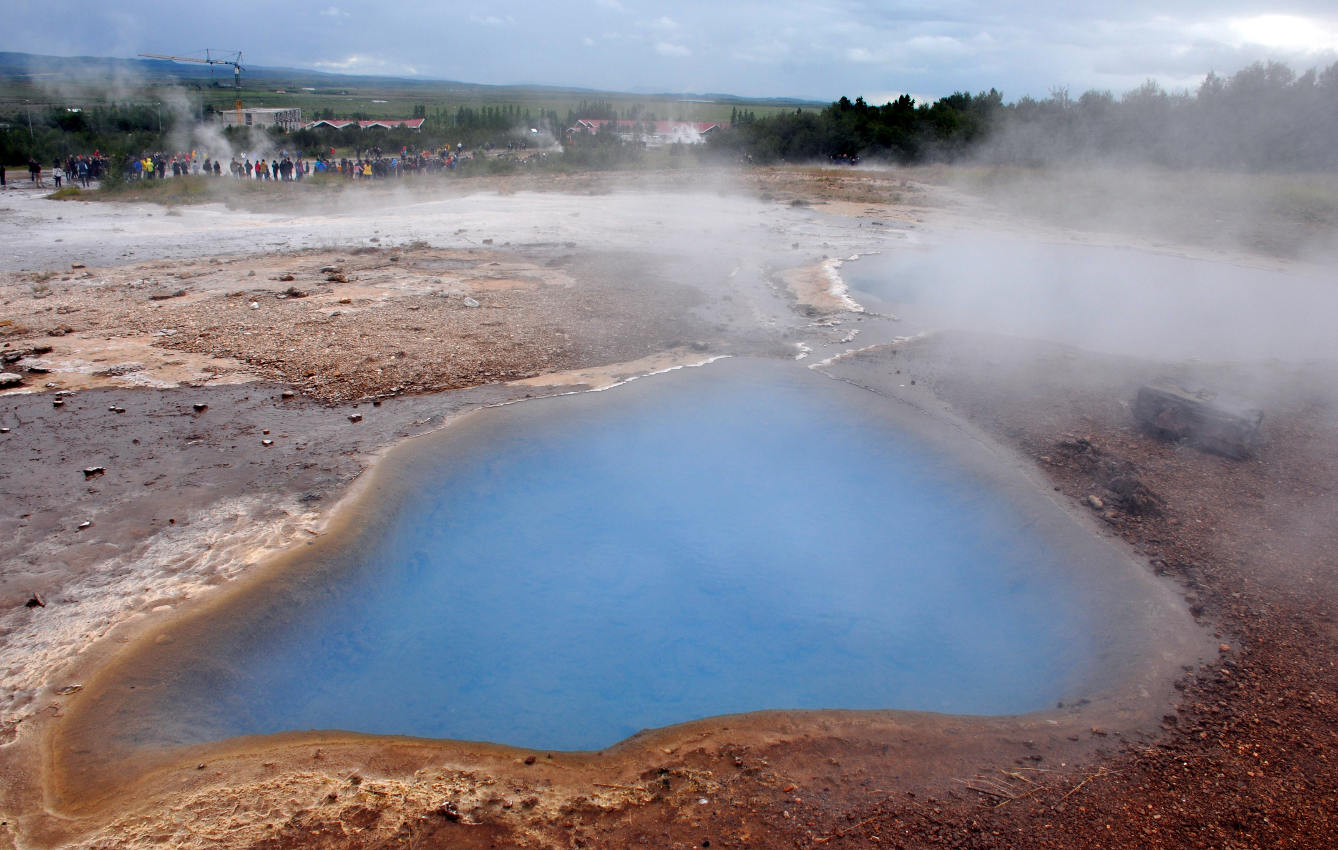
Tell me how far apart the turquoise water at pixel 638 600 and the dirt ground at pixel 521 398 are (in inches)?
12.4

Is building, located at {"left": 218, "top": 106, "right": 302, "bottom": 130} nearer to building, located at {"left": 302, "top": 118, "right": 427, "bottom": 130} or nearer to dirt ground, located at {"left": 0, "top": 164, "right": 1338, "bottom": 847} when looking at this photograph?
building, located at {"left": 302, "top": 118, "right": 427, "bottom": 130}

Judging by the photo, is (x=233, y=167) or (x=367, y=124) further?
(x=367, y=124)

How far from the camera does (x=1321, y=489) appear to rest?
574 cm

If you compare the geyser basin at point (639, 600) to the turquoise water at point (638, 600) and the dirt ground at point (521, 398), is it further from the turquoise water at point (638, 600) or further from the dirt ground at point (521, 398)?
the dirt ground at point (521, 398)

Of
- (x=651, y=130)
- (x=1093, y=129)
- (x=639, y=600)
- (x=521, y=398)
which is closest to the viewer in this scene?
(x=639, y=600)

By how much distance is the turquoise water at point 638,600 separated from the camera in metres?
3.92

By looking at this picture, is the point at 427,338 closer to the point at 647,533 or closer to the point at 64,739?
the point at 647,533

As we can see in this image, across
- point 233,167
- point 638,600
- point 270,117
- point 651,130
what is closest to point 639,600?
point 638,600

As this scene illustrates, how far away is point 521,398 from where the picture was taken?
7.14 m

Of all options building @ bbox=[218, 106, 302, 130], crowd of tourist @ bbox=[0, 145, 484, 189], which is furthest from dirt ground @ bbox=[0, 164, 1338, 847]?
building @ bbox=[218, 106, 302, 130]

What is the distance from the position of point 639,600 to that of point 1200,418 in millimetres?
4698

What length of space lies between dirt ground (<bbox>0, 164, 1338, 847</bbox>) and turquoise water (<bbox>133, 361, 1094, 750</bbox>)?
31cm

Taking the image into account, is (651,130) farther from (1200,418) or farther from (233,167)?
(1200,418)

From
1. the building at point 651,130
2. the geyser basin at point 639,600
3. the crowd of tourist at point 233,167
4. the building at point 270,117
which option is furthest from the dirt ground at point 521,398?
the building at point 270,117
